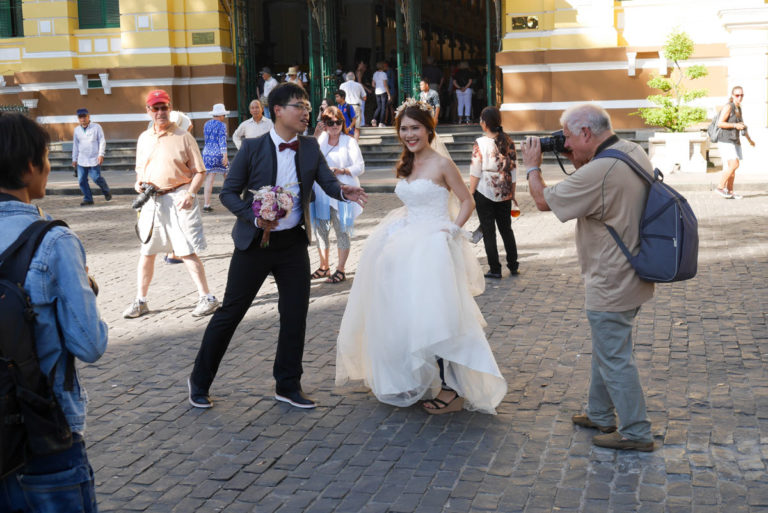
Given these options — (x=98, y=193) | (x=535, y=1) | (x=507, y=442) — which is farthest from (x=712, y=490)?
(x=535, y=1)

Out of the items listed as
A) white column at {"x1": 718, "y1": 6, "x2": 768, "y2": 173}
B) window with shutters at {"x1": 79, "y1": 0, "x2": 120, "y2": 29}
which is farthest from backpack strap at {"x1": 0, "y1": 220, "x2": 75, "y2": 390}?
window with shutters at {"x1": 79, "y1": 0, "x2": 120, "y2": 29}

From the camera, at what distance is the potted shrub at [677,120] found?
62.2 feet

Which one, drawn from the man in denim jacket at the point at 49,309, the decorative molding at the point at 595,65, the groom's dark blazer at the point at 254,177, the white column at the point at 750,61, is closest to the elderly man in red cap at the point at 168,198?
the groom's dark blazer at the point at 254,177

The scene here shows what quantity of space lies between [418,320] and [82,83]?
21.9m

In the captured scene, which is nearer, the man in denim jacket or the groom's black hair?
the man in denim jacket

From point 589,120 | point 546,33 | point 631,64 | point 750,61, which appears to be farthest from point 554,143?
point 546,33

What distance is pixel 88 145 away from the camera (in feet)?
58.7

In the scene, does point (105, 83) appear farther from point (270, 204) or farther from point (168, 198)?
point (270, 204)

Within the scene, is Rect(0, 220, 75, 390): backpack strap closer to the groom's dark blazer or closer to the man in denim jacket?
the man in denim jacket

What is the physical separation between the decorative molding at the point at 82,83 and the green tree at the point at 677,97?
48.1 ft

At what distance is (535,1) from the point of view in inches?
883

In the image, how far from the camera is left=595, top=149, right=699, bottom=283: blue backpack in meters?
4.75

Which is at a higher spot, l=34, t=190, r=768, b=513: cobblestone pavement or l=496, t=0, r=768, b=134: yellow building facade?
l=496, t=0, r=768, b=134: yellow building facade

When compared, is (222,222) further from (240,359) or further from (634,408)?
(634,408)
